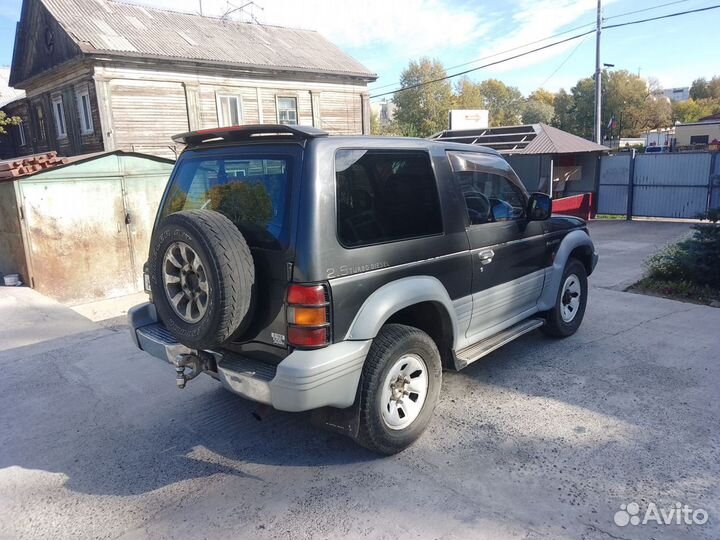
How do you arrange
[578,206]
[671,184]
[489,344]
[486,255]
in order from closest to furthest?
[486,255]
[489,344]
[671,184]
[578,206]

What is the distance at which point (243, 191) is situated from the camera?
128 inches

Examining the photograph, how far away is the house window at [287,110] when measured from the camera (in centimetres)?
2133

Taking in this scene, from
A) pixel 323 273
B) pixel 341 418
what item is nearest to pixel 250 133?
pixel 323 273

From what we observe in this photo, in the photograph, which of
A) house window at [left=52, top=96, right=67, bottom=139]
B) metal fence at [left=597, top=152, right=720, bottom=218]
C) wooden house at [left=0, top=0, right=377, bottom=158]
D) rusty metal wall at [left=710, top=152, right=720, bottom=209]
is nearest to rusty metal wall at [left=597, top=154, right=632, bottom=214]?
metal fence at [left=597, top=152, right=720, bottom=218]

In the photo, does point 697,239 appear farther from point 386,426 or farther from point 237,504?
point 237,504

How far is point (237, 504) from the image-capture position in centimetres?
298

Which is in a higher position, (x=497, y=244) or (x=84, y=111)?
(x=84, y=111)

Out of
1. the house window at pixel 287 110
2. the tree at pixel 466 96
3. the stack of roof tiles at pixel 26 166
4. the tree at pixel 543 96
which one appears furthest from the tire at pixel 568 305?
the tree at pixel 543 96

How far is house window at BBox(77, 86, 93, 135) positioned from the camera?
17.8 meters

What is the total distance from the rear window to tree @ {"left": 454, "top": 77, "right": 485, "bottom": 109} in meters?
57.1

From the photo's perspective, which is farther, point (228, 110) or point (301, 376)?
point (228, 110)

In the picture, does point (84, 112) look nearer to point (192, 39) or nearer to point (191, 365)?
point (192, 39)

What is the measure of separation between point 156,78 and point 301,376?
59.3 ft

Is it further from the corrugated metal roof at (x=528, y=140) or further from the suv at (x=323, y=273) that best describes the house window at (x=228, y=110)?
the suv at (x=323, y=273)
